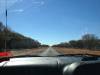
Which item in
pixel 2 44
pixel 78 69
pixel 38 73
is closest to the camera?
pixel 78 69

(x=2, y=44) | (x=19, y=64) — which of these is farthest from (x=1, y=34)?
(x=19, y=64)

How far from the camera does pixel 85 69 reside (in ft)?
9.87

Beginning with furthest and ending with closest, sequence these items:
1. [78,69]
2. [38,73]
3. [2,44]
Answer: [2,44], [38,73], [78,69]

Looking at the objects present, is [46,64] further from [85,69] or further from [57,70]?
[85,69]

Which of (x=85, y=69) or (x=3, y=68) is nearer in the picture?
(x=85, y=69)

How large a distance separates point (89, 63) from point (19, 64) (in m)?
0.78

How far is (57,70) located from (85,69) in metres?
0.34

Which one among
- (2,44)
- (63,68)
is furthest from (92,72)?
(2,44)

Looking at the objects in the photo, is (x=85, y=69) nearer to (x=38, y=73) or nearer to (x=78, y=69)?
(x=78, y=69)

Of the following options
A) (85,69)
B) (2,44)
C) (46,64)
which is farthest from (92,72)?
(2,44)

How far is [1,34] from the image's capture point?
4370 inches

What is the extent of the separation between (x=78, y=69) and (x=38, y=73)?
47cm

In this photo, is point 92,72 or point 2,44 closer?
point 92,72

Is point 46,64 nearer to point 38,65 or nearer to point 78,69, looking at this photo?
point 38,65
